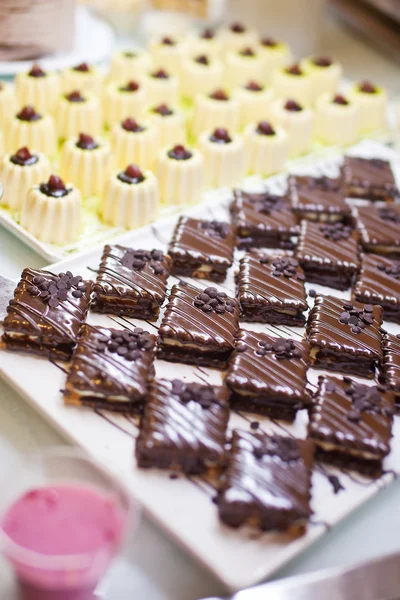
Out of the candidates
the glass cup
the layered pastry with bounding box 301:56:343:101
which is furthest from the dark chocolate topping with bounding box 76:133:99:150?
the glass cup

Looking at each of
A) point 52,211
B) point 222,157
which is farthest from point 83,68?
point 52,211

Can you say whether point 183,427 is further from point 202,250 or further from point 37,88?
point 37,88

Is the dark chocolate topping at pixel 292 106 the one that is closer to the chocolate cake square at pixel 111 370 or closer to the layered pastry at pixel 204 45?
the layered pastry at pixel 204 45

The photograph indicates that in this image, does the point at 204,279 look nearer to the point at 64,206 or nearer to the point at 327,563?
the point at 64,206

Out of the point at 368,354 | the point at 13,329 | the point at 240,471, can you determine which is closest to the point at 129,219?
the point at 13,329

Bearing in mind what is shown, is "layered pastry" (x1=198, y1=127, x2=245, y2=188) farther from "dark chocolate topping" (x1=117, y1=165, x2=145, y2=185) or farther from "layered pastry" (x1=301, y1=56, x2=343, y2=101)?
"layered pastry" (x1=301, y1=56, x2=343, y2=101)

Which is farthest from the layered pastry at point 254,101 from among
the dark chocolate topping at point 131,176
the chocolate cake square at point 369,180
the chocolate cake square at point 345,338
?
the chocolate cake square at point 345,338
